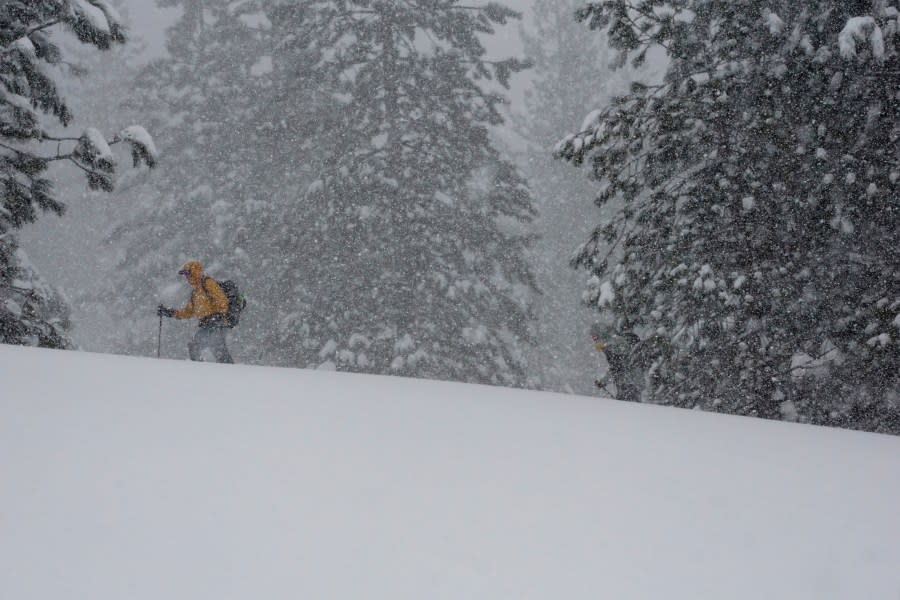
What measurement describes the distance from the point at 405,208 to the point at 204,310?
4.65 meters

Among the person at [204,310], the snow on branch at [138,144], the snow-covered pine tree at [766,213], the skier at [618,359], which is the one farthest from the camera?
the person at [204,310]

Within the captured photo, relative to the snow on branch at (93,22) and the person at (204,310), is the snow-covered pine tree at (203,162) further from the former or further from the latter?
the snow on branch at (93,22)

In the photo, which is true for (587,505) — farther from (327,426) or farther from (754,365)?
(754,365)

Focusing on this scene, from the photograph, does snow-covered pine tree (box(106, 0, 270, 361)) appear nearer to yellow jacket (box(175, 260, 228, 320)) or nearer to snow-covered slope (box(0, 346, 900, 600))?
yellow jacket (box(175, 260, 228, 320))

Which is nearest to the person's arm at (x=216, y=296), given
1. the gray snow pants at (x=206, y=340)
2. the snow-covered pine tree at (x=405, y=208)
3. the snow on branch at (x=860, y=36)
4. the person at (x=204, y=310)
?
the person at (x=204, y=310)

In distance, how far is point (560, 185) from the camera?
27922mm

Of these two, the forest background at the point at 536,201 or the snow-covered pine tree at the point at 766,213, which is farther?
the forest background at the point at 536,201

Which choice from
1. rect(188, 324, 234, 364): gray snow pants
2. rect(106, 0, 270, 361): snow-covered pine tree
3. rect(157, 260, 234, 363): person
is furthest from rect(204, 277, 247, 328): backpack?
rect(106, 0, 270, 361): snow-covered pine tree

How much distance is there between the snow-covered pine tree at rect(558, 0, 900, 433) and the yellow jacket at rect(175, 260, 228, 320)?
4444mm

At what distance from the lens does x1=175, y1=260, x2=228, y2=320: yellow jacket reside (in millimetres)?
8188

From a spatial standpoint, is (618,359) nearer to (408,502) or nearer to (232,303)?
(232,303)

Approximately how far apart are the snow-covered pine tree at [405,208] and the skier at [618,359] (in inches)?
142

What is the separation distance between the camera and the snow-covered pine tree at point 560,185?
83.3ft

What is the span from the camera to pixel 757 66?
6.45m
